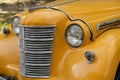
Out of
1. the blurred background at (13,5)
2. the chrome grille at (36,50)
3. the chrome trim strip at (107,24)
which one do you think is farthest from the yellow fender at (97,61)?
the blurred background at (13,5)

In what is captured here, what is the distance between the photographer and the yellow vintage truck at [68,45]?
435 cm

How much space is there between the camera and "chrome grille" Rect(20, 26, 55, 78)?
4.57 metres

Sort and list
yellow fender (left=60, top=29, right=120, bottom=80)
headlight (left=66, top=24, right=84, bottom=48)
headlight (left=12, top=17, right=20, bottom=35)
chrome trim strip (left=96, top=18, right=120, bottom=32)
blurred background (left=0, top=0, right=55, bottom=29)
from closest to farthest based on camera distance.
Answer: yellow fender (left=60, top=29, right=120, bottom=80)
headlight (left=66, top=24, right=84, bottom=48)
chrome trim strip (left=96, top=18, right=120, bottom=32)
headlight (left=12, top=17, right=20, bottom=35)
blurred background (left=0, top=0, right=55, bottom=29)

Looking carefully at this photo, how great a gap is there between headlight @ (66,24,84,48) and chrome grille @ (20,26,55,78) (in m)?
0.21

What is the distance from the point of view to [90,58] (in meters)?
4.33

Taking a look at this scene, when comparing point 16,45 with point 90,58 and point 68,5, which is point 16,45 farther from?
point 90,58

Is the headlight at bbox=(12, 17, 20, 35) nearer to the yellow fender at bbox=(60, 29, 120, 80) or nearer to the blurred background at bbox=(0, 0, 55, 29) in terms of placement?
the yellow fender at bbox=(60, 29, 120, 80)

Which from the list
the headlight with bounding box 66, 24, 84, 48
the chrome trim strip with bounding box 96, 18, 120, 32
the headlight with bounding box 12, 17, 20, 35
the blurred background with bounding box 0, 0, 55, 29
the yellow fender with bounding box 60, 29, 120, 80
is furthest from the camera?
the blurred background with bounding box 0, 0, 55, 29

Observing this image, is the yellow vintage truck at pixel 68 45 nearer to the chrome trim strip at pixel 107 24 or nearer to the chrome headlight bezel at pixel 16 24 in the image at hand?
the chrome trim strip at pixel 107 24

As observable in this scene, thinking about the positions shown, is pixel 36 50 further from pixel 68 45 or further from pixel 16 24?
pixel 16 24

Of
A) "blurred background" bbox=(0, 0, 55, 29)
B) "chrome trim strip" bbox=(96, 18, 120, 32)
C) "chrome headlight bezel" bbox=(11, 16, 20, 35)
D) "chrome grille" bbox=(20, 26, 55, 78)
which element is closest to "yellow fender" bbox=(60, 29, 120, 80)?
"chrome trim strip" bbox=(96, 18, 120, 32)

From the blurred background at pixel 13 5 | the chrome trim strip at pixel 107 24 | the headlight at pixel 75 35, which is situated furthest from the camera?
the blurred background at pixel 13 5

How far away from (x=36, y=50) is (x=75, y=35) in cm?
52

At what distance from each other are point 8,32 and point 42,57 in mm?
1030
